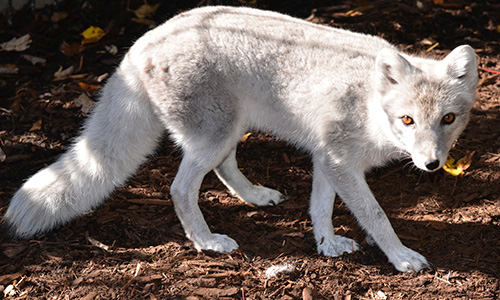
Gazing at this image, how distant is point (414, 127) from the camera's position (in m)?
3.95

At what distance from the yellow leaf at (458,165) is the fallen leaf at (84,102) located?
11.6ft

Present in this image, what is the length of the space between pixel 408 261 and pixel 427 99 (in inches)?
47.7

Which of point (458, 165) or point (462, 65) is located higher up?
point (462, 65)

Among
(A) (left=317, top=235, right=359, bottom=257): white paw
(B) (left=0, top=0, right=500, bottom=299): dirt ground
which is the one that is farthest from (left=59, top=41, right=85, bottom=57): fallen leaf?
(A) (left=317, top=235, right=359, bottom=257): white paw

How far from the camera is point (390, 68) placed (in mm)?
3988

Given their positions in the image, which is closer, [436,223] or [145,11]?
[436,223]

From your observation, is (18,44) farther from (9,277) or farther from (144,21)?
(9,277)

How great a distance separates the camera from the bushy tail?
447 cm

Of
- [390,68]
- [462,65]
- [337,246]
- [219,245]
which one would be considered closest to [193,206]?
[219,245]

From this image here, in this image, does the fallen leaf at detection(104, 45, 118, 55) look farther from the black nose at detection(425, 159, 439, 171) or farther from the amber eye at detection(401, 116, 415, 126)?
the black nose at detection(425, 159, 439, 171)

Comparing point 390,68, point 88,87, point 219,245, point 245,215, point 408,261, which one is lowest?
point 245,215

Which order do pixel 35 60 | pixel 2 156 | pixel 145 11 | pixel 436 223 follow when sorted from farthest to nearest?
pixel 145 11 < pixel 35 60 < pixel 2 156 < pixel 436 223

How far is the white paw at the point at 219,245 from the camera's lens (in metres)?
4.52

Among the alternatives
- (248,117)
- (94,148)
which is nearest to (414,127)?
(248,117)
